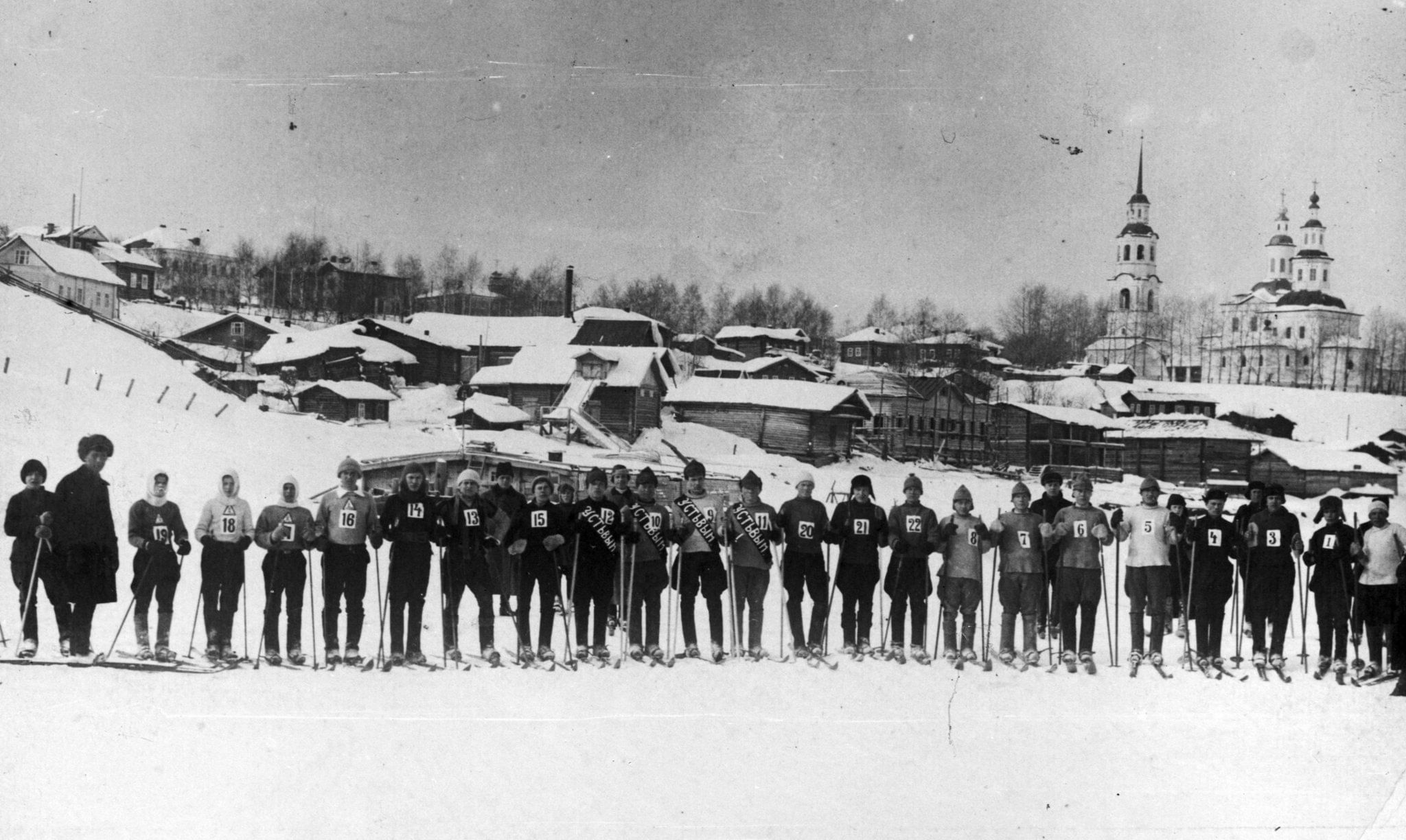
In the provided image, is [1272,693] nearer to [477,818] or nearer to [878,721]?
[878,721]

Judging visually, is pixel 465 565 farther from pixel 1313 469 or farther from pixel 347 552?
pixel 1313 469

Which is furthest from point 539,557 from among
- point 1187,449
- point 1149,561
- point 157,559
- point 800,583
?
point 1187,449

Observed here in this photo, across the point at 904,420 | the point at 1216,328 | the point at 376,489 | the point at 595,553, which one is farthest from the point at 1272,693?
the point at 376,489

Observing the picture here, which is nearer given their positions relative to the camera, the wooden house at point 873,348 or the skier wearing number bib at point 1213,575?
the skier wearing number bib at point 1213,575

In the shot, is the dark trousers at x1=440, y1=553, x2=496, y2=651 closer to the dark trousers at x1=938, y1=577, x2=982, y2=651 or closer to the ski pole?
the ski pole

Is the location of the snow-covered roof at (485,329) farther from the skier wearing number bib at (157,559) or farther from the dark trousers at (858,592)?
the dark trousers at (858,592)

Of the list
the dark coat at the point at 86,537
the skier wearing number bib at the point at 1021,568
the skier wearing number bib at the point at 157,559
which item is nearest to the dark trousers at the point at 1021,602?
the skier wearing number bib at the point at 1021,568

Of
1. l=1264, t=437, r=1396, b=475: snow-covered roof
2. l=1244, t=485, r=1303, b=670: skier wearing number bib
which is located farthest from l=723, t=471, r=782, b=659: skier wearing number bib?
l=1264, t=437, r=1396, b=475: snow-covered roof
